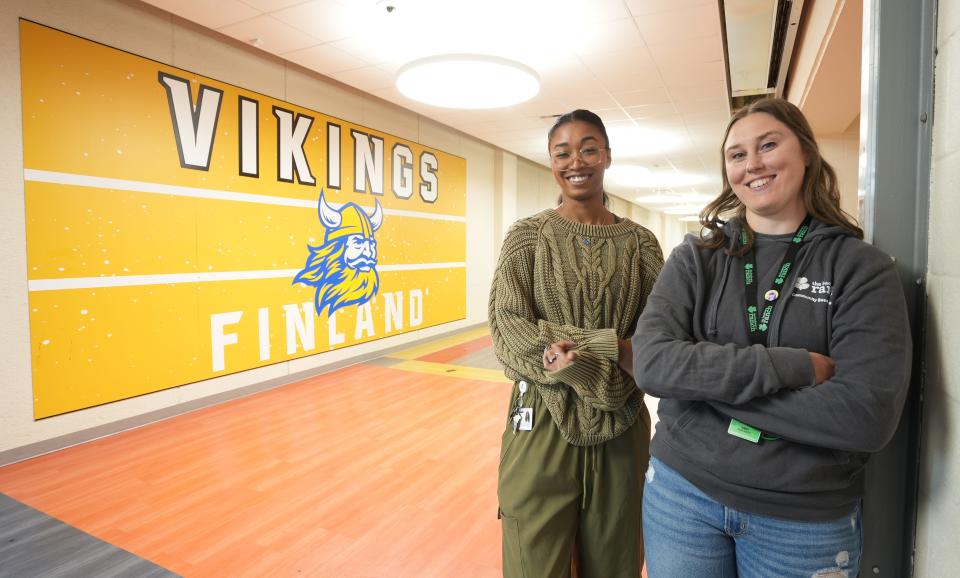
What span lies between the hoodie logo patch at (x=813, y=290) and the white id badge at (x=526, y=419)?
682mm

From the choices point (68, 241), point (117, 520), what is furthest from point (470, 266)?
point (117, 520)

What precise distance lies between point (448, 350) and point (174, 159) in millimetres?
4035

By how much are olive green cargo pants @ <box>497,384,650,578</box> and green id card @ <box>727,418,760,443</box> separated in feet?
1.45

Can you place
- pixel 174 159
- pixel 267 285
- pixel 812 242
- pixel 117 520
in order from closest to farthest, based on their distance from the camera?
pixel 812 242 → pixel 117 520 → pixel 174 159 → pixel 267 285

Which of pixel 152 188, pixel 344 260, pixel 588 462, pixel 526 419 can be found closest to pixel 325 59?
pixel 152 188

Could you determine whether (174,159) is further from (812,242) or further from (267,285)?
(812,242)

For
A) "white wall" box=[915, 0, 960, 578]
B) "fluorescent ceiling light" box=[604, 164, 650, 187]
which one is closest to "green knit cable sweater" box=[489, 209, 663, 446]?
"white wall" box=[915, 0, 960, 578]

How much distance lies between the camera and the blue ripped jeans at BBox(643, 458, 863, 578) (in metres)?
0.92

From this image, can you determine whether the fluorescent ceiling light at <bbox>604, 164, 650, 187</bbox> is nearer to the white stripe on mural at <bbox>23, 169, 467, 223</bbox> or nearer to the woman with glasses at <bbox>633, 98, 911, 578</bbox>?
the white stripe on mural at <bbox>23, 169, 467, 223</bbox>

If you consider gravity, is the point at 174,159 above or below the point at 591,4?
below

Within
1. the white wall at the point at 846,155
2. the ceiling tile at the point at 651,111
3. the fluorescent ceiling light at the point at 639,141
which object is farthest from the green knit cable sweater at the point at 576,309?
the fluorescent ceiling light at the point at 639,141

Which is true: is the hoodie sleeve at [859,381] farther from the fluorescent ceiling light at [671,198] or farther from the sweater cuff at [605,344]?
the fluorescent ceiling light at [671,198]

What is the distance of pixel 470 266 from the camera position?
29.2 feet

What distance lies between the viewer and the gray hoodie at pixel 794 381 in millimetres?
868
